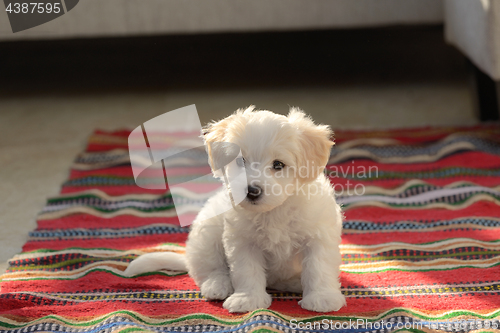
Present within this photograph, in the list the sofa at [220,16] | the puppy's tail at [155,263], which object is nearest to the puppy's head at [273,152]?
the puppy's tail at [155,263]

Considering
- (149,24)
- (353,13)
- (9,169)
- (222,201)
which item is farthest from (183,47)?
(222,201)

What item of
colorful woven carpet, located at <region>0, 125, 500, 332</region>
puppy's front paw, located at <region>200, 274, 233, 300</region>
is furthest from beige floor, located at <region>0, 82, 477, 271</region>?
puppy's front paw, located at <region>200, 274, 233, 300</region>

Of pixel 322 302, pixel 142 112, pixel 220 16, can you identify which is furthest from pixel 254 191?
pixel 142 112

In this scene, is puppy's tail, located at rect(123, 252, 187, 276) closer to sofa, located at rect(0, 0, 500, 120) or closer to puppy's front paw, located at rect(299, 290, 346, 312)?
puppy's front paw, located at rect(299, 290, 346, 312)

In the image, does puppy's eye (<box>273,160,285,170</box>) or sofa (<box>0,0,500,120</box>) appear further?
sofa (<box>0,0,500,120</box>)

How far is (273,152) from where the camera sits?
4.20 feet

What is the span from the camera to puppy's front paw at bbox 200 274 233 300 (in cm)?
143

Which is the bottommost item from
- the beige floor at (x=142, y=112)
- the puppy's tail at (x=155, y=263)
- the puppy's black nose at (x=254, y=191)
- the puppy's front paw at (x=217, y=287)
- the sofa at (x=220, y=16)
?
the puppy's front paw at (x=217, y=287)

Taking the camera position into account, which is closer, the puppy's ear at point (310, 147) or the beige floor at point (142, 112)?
the puppy's ear at point (310, 147)

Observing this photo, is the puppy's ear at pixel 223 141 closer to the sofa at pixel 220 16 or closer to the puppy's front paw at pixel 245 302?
the puppy's front paw at pixel 245 302

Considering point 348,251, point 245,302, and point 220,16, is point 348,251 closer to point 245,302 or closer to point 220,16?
point 245,302

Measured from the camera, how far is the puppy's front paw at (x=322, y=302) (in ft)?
4.35

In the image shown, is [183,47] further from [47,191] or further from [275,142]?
[275,142]

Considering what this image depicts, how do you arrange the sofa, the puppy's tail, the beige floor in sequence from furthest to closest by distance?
1. the sofa
2. the beige floor
3. the puppy's tail
